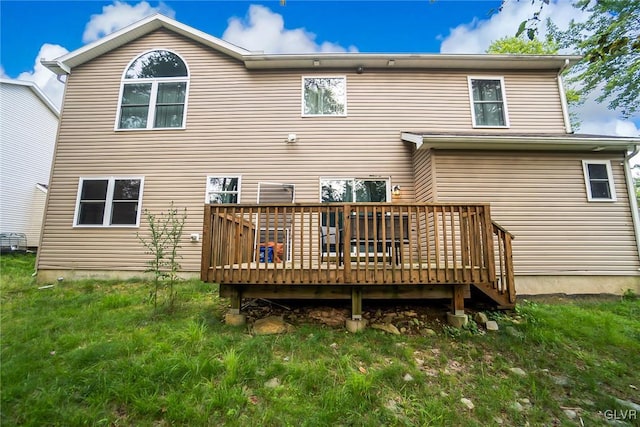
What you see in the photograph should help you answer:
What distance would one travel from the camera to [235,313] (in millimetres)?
4184

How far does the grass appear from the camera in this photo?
253cm

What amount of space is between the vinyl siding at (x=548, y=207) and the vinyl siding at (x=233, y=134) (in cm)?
140

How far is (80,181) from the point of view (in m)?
7.45

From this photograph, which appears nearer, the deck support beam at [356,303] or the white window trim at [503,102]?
the deck support beam at [356,303]

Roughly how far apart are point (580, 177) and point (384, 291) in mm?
5640

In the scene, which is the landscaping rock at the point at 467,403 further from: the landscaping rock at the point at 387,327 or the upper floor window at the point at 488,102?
the upper floor window at the point at 488,102

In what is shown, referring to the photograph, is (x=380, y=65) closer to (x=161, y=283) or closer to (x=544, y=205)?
(x=544, y=205)

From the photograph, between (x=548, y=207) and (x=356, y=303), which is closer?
(x=356, y=303)

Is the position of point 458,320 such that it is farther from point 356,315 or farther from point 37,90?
point 37,90

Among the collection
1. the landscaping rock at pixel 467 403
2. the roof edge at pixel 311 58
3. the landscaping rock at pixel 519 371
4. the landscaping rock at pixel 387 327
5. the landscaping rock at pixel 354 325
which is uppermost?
the roof edge at pixel 311 58

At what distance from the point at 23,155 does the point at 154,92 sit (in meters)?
9.94

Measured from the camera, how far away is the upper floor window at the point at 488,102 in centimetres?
758

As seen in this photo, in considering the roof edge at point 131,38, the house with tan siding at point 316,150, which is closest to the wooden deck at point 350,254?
the house with tan siding at point 316,150

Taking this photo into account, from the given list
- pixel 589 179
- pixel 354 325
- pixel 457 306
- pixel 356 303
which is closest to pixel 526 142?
pixel 589 179
